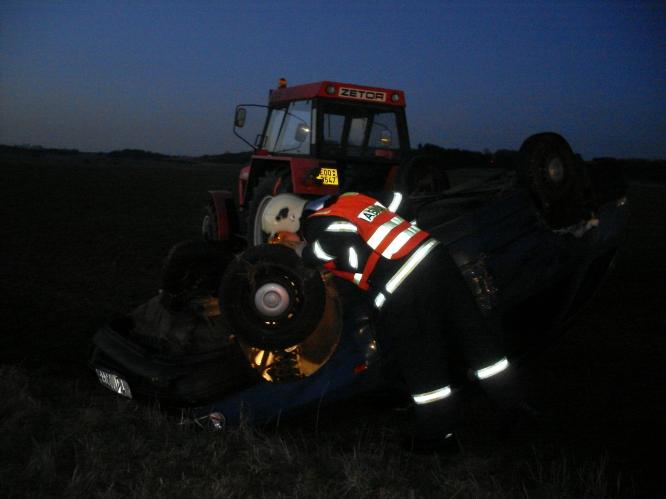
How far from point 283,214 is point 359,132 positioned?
114 inches

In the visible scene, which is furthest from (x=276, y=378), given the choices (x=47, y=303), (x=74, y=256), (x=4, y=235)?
(x=4, y=235)

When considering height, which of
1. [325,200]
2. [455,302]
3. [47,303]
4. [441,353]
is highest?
[325,200]

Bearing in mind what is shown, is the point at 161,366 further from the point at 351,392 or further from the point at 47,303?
the point at 47,303

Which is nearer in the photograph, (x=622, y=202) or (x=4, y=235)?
(x=622, y=202)

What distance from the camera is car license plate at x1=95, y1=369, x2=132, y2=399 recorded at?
4156 millimetres

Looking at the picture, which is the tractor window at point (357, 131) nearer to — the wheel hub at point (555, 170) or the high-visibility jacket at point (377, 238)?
the wheel hub at point (555, 170)

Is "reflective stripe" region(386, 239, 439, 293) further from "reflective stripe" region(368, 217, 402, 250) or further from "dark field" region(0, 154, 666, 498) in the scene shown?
"dark field" region(0, 154, 666, 498)

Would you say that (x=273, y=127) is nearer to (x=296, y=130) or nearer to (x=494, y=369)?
(x=296, y=130)

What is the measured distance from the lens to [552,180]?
13.0ft

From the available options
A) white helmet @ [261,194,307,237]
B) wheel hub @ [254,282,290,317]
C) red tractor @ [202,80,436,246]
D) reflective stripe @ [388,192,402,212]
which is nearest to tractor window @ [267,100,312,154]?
red tractor @ [202,80,436,246]

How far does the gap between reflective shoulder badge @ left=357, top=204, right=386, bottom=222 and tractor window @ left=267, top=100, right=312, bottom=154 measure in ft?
13.1

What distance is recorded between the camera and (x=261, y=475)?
10.2 ft

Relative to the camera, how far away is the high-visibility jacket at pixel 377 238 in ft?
11.2

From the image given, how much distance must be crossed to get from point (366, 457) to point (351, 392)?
16.1 inches
